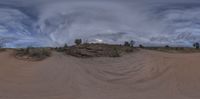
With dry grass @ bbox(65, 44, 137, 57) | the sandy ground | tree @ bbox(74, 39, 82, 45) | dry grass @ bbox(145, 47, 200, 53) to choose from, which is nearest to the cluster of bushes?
the sandy ground

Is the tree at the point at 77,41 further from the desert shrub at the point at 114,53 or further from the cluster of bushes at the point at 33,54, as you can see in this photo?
the cluster of bushes at the point at 33,54

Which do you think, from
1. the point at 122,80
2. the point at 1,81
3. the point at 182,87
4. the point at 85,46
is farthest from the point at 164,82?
the point at 1,81

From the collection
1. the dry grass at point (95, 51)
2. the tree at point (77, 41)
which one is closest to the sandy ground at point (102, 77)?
the dry grass at point (95, 51)

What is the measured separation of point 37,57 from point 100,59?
117 inches

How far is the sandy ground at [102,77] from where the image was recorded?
47.8 feet

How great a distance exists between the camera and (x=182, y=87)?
16062 mm

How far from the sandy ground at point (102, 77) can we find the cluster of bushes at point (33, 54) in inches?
15.2

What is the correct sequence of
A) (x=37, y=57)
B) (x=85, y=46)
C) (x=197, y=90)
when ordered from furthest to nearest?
(x=85, y=46), (x=37, y=57), (x=197, y=90)

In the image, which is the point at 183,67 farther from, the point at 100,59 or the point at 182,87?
the point at 100,59

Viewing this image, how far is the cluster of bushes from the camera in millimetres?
17141

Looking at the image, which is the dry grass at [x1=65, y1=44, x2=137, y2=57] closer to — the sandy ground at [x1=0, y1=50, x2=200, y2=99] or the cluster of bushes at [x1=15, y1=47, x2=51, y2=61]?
the sandy ground at [x1=0, y1=50, x2=200, y2=99]

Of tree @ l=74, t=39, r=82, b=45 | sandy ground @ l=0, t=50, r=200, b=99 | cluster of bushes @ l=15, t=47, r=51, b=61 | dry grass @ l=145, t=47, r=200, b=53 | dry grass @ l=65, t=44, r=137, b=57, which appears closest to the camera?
sandy ground @ l=0, t=50, r=200, b=99

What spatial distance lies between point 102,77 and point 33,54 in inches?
138

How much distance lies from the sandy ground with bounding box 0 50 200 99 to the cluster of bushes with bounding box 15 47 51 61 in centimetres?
39
